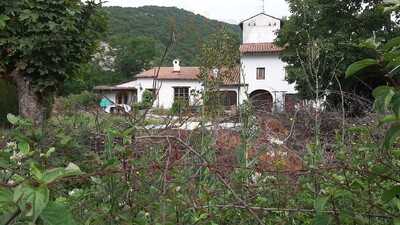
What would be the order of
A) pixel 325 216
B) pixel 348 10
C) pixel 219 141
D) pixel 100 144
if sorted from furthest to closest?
1. pixel 348 10
2. pixel 219 141
3. pixel 100 144
4. pixel 325 216

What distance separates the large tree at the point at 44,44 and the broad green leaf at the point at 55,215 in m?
8.15

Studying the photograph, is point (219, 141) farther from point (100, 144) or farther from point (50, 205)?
point (50, 205)

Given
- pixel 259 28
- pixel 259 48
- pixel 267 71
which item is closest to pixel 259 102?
pixel 267 71

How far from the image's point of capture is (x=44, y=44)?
30.2 ft

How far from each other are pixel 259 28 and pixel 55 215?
4466cm

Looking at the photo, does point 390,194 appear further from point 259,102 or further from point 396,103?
point 259,102

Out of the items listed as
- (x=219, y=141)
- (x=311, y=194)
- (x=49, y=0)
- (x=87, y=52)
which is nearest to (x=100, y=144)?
(x=219, y=141)

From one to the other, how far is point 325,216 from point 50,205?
2.40 feet

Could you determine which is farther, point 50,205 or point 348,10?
point 348,10

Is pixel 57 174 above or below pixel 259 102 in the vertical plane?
above

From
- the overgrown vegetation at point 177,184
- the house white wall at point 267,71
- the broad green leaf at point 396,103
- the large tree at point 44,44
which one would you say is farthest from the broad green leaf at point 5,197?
the house white wall at point 267,71

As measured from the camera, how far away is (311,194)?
6.40ft

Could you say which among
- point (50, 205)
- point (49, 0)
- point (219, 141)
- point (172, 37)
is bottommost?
point (219, 141)

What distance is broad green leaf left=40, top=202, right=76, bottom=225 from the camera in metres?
0.82
